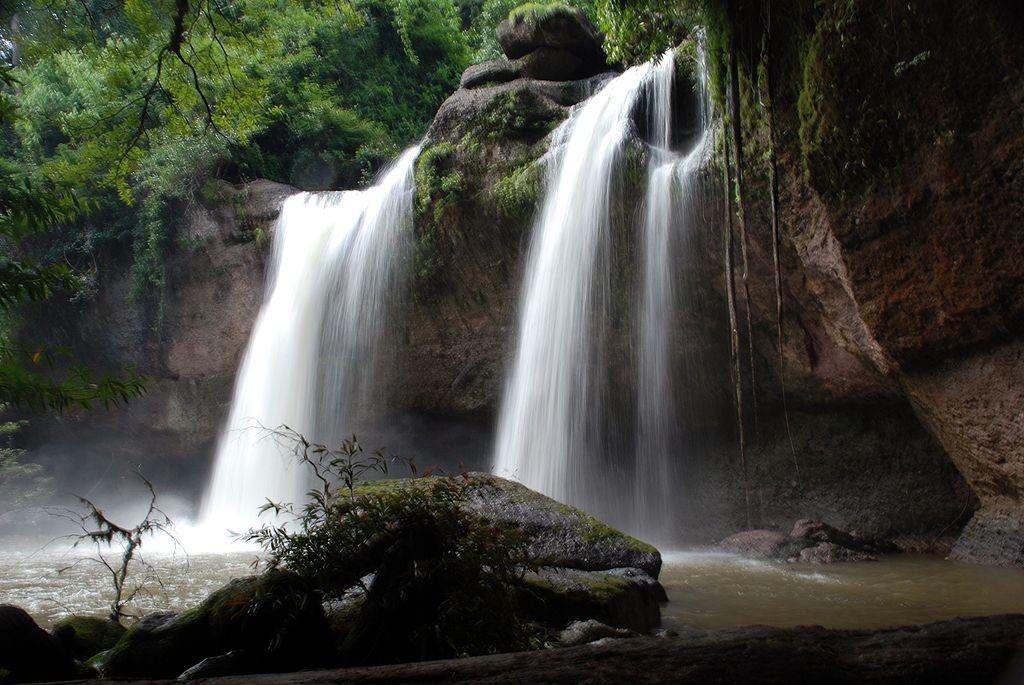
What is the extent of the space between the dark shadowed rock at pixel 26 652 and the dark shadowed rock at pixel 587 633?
2.34 meters

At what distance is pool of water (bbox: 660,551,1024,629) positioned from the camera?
5.05 metres

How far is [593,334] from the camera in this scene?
11133 mm

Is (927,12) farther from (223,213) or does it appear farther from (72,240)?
(72,240)

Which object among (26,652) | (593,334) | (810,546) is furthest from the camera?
(593,334)

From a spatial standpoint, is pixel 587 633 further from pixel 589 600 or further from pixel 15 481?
pixel 15 481

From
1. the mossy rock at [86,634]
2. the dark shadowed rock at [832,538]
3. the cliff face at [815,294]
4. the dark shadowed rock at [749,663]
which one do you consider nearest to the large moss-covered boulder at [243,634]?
the mossy rock at [86,634]

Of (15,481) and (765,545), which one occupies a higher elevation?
(15,481)

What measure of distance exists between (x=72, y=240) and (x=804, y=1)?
17.5m

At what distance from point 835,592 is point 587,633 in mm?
2916

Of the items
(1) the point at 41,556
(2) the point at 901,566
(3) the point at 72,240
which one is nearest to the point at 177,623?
(2) the point at 901,566

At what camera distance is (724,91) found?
8.03 m

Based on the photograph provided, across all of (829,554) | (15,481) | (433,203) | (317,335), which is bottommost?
(829,554)

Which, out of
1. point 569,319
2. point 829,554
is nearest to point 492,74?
point 569,319

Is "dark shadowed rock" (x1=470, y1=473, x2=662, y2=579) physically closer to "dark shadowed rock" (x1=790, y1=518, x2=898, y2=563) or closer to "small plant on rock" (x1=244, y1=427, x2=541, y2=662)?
"small plant on rock" (x1=244, y1=427, x2=541, y2=662)
